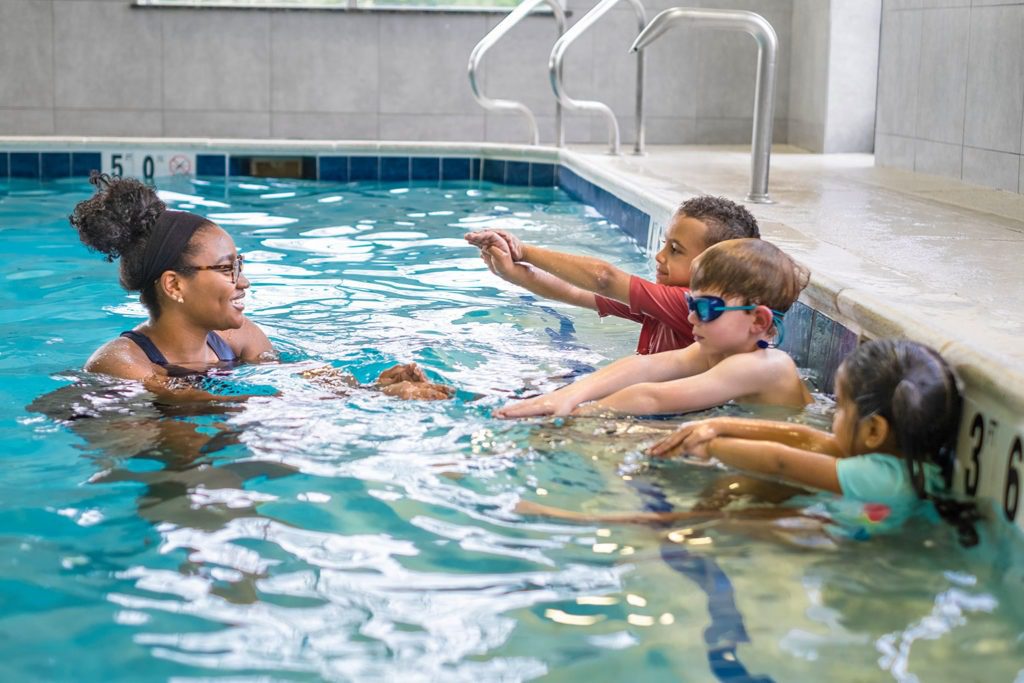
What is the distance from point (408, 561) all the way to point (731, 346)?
124cm

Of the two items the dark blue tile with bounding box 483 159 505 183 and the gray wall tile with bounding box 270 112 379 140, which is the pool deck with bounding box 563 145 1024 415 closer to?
the dark blue tile with bounding box 483 159 505 183

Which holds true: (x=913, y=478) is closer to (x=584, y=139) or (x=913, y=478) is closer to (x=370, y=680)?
(x=370, y=680)

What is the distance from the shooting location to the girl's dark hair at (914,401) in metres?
2.70

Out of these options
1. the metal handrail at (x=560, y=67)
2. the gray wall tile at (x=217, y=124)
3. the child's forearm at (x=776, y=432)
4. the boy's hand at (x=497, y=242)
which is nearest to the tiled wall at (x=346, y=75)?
the gray wall tile at (x=217, y=124)

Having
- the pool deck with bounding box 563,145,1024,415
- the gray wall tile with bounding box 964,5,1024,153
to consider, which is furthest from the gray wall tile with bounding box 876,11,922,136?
the gray wall tile with bounding box 964,5,1024,153

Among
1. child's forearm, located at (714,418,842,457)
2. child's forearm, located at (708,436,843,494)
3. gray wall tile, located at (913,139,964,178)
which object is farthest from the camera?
→ gray wall tile, located at (913,139,964,178)

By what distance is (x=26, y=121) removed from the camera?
37.8 ft

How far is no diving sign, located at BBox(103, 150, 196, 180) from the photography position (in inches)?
398

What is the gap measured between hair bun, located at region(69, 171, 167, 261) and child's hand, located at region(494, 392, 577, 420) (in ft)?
3.91

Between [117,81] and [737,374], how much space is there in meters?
9.57

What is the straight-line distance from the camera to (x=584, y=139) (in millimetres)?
11828

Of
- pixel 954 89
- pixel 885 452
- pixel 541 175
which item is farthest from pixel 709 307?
pixel 541 175

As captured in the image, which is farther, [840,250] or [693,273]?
[840,250]

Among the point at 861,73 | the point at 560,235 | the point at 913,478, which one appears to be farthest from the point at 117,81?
the point at 913,478
